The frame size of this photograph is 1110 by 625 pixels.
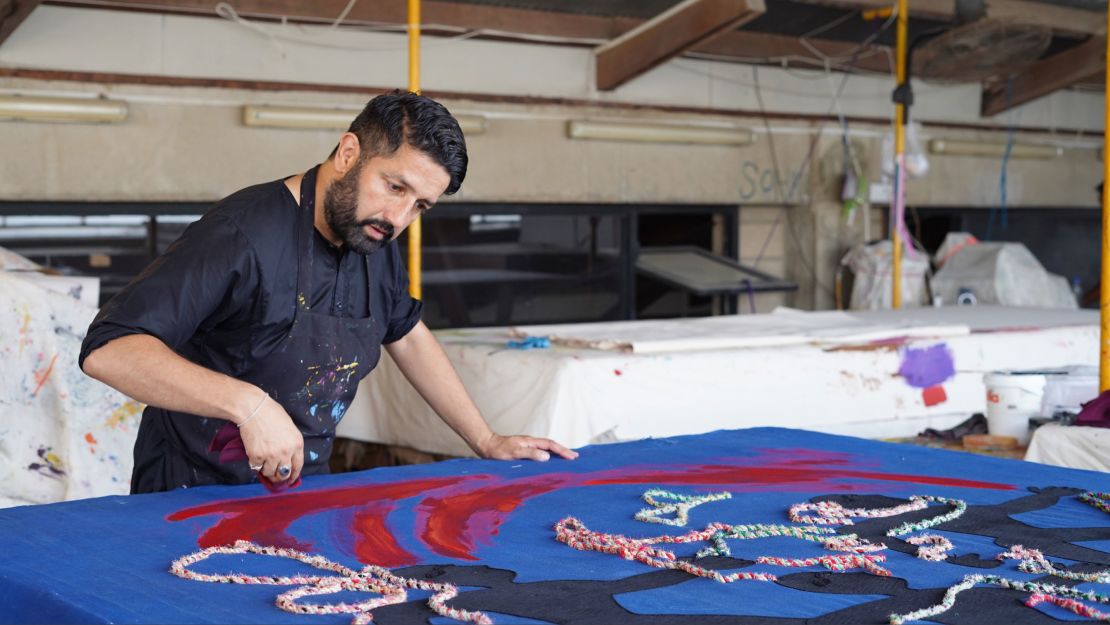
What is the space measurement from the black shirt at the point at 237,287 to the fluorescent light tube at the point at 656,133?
4.25 metres

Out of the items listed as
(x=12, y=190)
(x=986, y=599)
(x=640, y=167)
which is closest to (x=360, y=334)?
(x=986, y=599)

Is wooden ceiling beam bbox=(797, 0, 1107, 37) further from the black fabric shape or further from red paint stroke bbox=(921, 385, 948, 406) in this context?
the black fabric shape

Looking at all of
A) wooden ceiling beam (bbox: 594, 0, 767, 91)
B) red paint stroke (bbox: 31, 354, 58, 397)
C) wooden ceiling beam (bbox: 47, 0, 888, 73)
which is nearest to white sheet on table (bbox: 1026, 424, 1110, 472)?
red paint stroke (bbox: 31, 354, 58, 397)

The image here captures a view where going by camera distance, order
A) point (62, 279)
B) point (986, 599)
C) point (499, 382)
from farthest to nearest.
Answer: point (62, 279) < point (499, 382) < point (986, 599)

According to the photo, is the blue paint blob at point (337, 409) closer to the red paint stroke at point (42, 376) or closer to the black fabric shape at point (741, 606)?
the black fabric shape at point (741, 606)

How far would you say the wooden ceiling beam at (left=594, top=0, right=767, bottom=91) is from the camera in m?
5.56

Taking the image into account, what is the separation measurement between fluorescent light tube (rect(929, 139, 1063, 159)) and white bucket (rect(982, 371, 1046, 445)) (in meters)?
5.06

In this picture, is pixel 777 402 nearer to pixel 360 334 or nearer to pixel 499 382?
pixel 499 382

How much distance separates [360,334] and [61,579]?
0.88 metres

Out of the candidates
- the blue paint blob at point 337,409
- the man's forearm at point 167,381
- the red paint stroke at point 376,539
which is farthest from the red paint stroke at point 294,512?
the blue paint blob at point 337,409

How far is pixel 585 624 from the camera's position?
A: 1.29 m

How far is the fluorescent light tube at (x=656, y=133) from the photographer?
6.48 meters

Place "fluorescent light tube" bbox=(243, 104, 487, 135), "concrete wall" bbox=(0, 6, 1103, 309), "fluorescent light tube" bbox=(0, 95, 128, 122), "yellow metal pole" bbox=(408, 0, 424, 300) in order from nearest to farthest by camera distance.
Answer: "yellow metal pole" bbox=(408, 0, 424, 300), "fluorescent light tube" bbox=(0, 95, 128, 122), "concrete wall" bbox=(0, 6, 1103, 309), "fluorescent light tube" bbox=(243, 104, 487, 135)

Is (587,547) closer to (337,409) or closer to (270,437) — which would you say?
(270,437)
